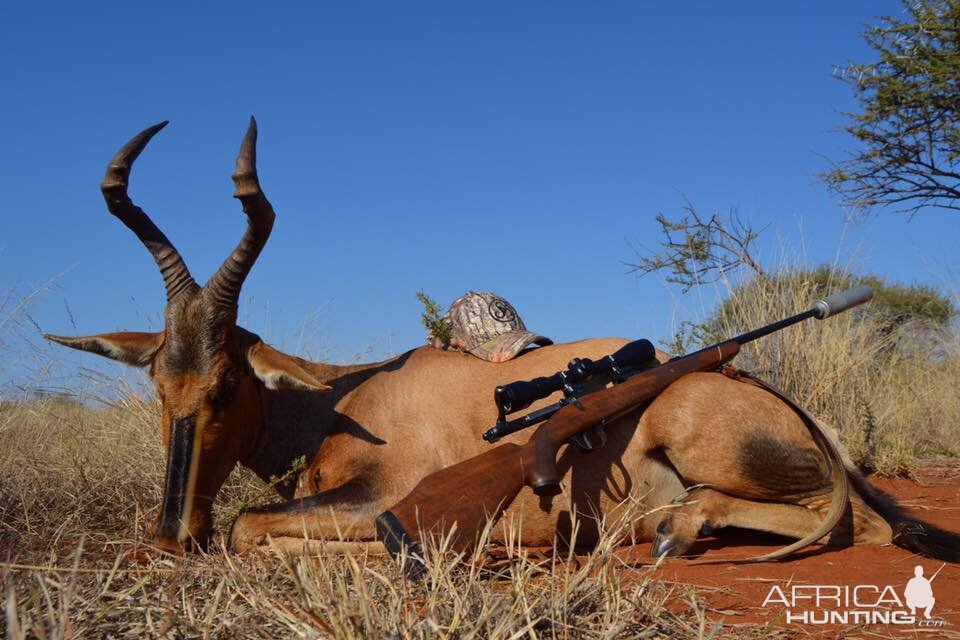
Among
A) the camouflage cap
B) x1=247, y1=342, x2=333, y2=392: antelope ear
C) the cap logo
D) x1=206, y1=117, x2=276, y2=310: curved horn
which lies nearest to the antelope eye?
x1=247, y1=342, x2=333, y2=392: antelope ear

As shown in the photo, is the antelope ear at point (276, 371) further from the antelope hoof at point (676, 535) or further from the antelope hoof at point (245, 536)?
the antelope hoof at point (676, 535)

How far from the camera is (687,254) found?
452 inches

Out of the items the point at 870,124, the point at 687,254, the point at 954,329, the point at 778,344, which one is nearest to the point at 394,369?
the point at 778,344

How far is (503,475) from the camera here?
3.83 m

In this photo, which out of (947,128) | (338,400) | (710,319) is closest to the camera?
(338,400)

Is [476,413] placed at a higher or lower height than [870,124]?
lower

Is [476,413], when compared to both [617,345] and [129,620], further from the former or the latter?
[129,620]

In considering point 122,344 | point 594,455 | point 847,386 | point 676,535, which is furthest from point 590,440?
point 847,386

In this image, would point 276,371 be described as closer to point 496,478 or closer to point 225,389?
point 225,389

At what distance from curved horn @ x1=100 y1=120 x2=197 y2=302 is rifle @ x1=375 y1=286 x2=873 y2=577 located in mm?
2028

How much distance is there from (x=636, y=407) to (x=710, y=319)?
5.30 m

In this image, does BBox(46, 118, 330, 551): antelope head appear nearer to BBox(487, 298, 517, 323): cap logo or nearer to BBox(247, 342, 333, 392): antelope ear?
BBox(247, 342, 333, 392): antelope ear

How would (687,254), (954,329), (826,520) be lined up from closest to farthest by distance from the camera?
(826,520) → (687,254) → (954,329)

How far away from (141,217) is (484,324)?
2.39 m
